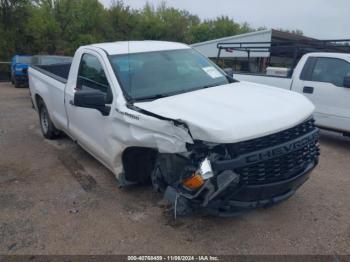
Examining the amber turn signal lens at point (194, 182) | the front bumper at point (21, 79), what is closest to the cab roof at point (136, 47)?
the amber turn signal lens at point (194, 182)

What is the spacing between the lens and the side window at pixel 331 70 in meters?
6.42

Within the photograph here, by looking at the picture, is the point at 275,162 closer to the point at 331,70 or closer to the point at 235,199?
the point at 235,199

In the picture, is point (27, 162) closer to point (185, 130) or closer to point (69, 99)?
point (69, 99)

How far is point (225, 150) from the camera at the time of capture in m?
2.90

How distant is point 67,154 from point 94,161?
663 millimetres

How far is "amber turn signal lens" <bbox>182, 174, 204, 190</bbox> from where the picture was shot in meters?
2.89

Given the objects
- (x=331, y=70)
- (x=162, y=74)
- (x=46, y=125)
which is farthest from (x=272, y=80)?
(x=46, y=125)

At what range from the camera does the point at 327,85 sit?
6555 mm

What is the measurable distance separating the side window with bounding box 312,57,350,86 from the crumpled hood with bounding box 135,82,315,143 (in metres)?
3.19

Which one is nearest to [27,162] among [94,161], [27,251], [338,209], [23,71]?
[94,161]

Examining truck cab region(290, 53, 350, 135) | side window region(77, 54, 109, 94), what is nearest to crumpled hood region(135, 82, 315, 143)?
side window region(77, 54, 109, 94)

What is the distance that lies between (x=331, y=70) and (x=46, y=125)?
546 cm

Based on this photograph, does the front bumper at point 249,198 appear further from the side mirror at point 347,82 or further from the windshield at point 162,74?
the side mirror at point 347,82

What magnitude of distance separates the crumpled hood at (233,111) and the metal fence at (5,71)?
72.7 feet
